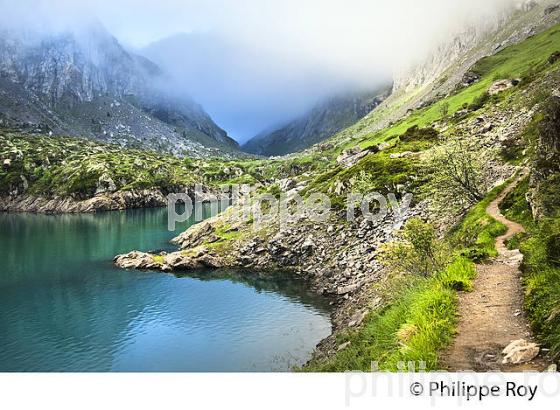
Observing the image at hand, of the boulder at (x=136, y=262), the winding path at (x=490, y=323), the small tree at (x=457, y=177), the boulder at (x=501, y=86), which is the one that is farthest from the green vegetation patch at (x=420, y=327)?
the boulder at (x=501, y=86)

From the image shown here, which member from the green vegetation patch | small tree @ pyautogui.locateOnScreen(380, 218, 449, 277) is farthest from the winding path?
small tree @ pyautogui.locateOnScreen(380, 218, 449, 277)

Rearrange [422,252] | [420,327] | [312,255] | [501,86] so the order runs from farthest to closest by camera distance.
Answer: [501,86] < [312,255] < [422,252] < [420,327]

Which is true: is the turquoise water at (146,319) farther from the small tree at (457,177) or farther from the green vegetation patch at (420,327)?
the green vegetation patch at (420,327)

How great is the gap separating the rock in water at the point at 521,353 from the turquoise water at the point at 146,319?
105 ft

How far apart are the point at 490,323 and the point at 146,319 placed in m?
50.8

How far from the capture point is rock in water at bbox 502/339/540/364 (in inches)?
507

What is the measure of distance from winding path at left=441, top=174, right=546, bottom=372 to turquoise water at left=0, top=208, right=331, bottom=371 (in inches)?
1008

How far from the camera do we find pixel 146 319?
59281 millimetres

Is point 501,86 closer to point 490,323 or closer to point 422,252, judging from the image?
point 422,252

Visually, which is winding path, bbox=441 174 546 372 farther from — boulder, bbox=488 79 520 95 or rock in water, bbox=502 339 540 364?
boulder, bbox=488 79 520 95

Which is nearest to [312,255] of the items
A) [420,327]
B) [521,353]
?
[420,327]

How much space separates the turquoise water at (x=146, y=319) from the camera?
152 ft

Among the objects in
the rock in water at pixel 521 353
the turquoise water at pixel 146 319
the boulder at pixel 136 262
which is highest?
the rock in water at pixel 521 353
